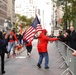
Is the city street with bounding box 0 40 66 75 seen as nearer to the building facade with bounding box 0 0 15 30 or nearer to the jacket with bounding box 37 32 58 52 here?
the jacket with bounding box 37 32 58 52

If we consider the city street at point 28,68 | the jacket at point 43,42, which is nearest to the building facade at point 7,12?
the city street at point 28,68

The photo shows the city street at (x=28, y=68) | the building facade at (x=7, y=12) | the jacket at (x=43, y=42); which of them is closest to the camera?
the city street at (x=28, y=68)

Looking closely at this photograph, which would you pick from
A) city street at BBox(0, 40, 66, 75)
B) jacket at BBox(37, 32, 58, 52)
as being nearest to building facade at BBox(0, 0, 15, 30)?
city street at BBox(0, 40, 66, 75)

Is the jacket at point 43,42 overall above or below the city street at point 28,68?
above

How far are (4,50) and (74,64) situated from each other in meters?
2.89

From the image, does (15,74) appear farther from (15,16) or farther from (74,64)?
(15,16)

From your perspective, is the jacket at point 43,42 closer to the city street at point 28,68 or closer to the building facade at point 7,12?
the city street at point 28,68

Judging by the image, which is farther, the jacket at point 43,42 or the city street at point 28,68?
the jacket at point 43,42

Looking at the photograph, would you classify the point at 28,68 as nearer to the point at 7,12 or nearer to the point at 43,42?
the point at 43,42

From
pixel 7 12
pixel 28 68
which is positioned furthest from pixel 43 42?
pixel 7 12

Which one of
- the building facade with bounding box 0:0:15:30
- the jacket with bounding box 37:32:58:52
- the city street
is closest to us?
the city street

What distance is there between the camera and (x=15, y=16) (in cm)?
15725

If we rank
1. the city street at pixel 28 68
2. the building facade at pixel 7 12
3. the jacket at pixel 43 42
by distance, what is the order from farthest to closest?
the building facade at pixel 7 12, the jacket at pixel 43 42, the city street at pixel 28 68

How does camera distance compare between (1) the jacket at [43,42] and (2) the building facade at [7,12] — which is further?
(2) the building facade at [7,12]
